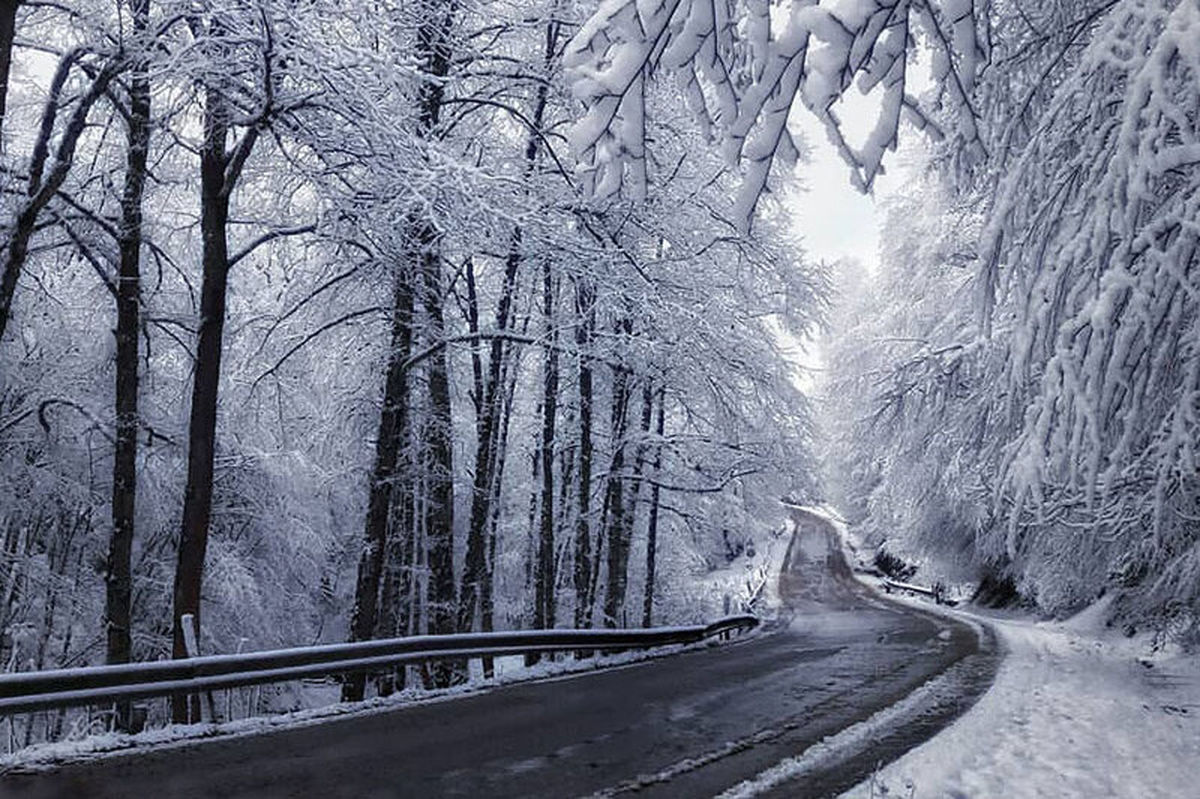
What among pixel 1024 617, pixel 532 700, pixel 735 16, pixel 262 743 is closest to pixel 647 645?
pixel 532 700

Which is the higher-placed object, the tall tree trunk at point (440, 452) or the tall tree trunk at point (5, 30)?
the tall tree trunk at point (5, 30)

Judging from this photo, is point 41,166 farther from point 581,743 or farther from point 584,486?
point 584,486

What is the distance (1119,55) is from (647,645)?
13.5 meters

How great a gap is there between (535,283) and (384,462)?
5.18m

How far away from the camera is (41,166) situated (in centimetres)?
1092

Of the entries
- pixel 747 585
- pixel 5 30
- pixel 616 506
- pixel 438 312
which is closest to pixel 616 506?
pixel 616 506

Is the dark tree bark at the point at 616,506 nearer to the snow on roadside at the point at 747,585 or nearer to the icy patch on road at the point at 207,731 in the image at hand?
the snow on roadside at the point at 747,585

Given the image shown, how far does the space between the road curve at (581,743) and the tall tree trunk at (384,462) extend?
293cm

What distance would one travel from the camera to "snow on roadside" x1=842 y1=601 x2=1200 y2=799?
6.55m

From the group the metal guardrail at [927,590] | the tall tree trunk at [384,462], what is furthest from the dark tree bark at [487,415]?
the metal guardrail at [927,590]

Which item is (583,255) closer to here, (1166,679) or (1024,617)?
(1166,679)

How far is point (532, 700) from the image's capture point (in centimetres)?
968

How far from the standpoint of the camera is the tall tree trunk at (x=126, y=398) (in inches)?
447

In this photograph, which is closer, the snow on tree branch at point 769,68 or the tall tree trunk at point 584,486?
the snow on tree branch at point 769,68
